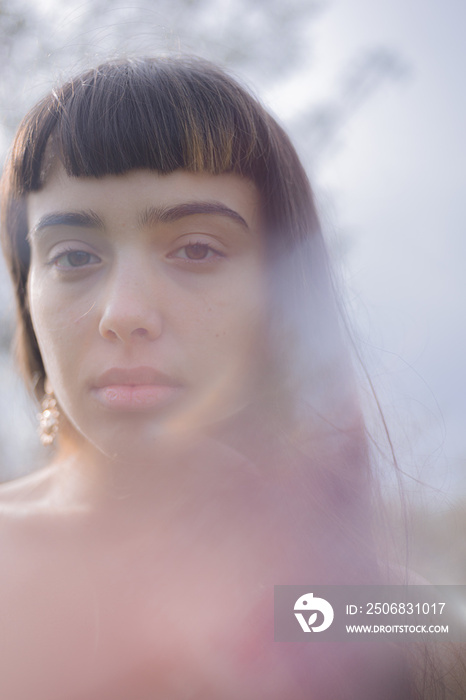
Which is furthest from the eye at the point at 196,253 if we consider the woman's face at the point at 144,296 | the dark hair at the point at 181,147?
the dark hair at the point at 181,147

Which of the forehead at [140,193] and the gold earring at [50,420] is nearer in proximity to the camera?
the forehead at [140,193]

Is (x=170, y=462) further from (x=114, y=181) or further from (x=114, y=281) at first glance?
(x=114, y=181)

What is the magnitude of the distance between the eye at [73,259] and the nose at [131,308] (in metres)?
0.09

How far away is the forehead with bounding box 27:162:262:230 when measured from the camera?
3.04 feet

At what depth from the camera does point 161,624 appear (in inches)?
38.3

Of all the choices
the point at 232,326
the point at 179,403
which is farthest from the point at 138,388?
the point at 232,326

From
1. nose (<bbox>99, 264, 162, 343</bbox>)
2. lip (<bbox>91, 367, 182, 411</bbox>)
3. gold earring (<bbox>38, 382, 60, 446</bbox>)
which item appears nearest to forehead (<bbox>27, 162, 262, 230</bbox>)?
nose (<bbox>99, 264, 162, 343</bbox>)

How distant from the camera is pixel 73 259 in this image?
1010mm

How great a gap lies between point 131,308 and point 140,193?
0.65 ft

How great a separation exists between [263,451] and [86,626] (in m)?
0.45

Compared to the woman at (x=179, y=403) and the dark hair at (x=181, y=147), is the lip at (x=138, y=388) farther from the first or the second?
the dark hair at (x=181, y=147)

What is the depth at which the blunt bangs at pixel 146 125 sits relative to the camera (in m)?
0.94

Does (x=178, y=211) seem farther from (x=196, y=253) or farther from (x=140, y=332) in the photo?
(x=140, y=332)

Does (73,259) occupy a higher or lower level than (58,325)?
higher
